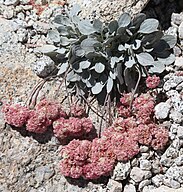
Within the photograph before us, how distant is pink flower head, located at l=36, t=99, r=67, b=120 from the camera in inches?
A: 149

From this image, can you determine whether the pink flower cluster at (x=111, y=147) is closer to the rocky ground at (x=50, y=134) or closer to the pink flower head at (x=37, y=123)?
the rocky ground at (x=50, y=134)

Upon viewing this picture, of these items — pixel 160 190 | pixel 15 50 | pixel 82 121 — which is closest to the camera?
pixel 160 190

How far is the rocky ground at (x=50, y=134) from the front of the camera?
3.64 metres

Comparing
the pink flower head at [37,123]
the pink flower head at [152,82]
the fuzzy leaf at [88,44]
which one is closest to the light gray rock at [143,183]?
the pink flower head at [152,82]

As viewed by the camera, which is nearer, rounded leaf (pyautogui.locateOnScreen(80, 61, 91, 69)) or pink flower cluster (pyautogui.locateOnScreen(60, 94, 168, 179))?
pink flower cluster (pyautogui.locateOnScreen(60, 94, 168, 179))

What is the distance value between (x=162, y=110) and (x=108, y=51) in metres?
0.59

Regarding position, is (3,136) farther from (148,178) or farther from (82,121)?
(148,178)

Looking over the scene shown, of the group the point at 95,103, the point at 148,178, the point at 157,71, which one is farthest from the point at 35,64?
the point at 148,178

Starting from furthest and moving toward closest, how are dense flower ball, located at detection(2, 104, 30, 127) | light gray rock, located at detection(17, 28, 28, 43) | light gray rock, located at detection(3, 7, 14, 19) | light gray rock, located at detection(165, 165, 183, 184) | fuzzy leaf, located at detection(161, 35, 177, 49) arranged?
1. light gray rock, located at detection(3, 7, 14, 19)
2. light gray rock, located at detection(17, 28, 28, 43)
3. fuzzy leaf, located at detection(161, 35, 177, 49)
4. dense flower ball, located at detection(2, 104, 30, 127)
5. light gray rock, located at detection(165, 165, 183, 184)

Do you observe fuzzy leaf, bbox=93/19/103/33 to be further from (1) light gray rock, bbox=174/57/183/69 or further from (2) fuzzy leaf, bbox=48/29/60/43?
(1) light gray rock, bbox=174/57/183/69

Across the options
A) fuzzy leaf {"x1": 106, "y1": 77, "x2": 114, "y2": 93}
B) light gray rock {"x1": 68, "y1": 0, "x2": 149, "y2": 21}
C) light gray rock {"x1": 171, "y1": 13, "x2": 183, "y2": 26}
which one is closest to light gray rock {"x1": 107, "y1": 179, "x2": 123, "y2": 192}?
fuzzy leaf {"x1": 106, "y1": 77, "x2": 114, "y2": 93}

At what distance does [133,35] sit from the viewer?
12.9 ft

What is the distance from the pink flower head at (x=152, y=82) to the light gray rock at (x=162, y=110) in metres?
0.14

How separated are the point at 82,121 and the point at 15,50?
0.81m
